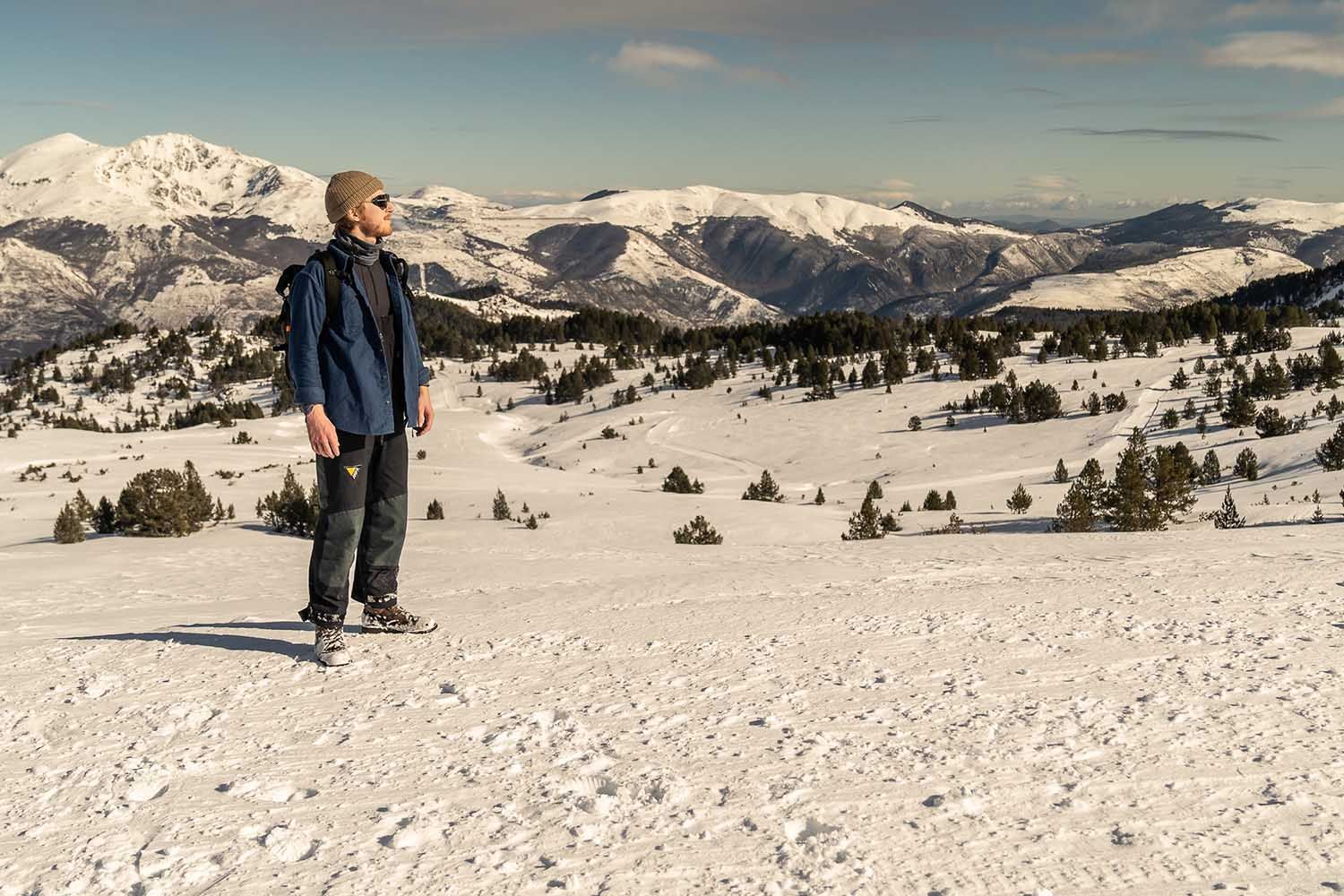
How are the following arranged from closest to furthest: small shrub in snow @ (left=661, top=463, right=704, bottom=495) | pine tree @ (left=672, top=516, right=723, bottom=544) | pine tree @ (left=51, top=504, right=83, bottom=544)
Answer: pine tree @ (left=51, top=504, right=83, bottom=544) < pine tree @ (left=672, top=516, right=723, bottom=544) < small shrub in snow @ (left=661, top=463, right=704, bottom=495)

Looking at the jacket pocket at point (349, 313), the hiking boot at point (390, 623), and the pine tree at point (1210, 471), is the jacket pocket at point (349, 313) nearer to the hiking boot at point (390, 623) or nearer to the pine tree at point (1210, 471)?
the hiking boot at point (390, 623)

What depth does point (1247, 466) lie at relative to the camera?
1435 inches

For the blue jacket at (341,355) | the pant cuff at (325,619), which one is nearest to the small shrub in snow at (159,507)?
the pant cuff at (325,619)

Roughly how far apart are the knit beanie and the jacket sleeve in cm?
48

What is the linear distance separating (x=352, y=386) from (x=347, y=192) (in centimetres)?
138

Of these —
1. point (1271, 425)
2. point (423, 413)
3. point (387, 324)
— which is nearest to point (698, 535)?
point (423, 413)

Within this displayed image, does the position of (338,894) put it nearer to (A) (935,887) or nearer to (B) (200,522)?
(A) (935,887)

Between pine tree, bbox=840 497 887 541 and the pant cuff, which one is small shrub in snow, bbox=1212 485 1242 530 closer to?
pine tree, bbox=840 497 887 541

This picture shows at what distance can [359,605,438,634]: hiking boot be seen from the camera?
7.26 metres

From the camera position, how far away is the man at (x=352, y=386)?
630 centimetres

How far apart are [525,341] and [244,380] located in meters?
41.8

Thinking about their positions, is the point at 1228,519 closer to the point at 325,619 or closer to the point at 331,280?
the point at 325,619

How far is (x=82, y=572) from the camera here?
563 inches

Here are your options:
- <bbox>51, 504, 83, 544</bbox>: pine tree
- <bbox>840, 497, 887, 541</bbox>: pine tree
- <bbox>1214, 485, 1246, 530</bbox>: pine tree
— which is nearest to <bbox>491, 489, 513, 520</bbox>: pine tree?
<bbox>840, 497, 887, 541</bbox>: pine tree
